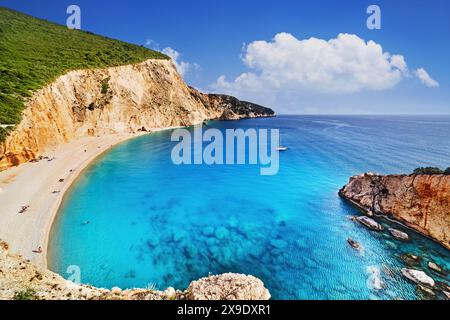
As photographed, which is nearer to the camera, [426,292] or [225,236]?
[426,292]

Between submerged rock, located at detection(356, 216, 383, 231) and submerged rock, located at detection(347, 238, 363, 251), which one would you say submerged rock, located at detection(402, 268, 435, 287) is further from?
submerged rock, located at detection(356, 216, 383, 231)

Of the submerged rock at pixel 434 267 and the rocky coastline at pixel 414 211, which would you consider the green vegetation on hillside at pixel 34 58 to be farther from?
the submerged rock at pixel 434 267

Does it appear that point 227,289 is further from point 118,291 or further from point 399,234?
point 399,234

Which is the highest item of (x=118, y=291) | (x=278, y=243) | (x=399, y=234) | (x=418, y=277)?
(x=118, y=291)

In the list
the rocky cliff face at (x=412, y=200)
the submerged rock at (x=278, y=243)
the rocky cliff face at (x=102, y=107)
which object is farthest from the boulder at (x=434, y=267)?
the rocky cliff face at (x=102, y=107)

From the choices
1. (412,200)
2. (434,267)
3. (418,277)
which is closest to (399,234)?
(412,200)
